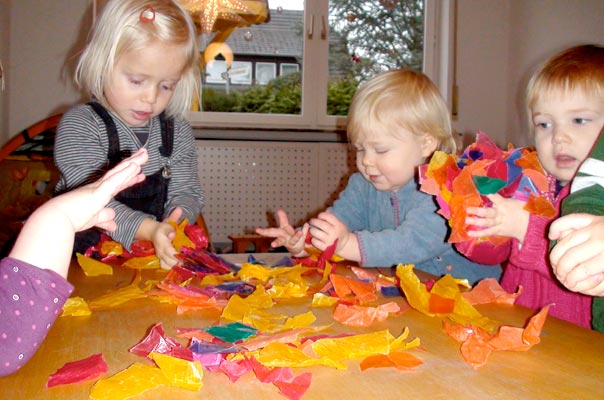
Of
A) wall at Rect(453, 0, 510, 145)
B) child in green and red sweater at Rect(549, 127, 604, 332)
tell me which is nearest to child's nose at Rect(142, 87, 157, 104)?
child in green and red sweater at Rect(549, 127, 604, 332)

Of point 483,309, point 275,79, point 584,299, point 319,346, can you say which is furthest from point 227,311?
point 275,79

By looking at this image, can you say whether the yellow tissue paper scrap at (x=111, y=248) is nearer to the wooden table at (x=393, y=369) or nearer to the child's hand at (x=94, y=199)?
the wooden table at (x=393, y=369)

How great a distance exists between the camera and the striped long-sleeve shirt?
1.64 m

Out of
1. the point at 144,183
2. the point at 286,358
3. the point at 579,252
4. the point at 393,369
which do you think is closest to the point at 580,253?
the point at 579,252

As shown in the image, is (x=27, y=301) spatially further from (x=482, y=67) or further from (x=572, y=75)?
(x=482, y=67)

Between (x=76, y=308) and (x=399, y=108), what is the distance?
108 cm

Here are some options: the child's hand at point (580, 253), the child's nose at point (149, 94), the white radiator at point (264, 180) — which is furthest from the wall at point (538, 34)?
the child's hand at point (580, 253)

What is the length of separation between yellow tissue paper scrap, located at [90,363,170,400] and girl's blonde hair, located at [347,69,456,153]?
3.91ft

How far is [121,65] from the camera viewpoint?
167cm

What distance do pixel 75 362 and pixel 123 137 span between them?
1.26 meters

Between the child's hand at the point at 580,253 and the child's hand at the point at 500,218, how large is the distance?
32cm

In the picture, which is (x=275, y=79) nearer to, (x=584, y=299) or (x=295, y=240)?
(x=295, y=240)

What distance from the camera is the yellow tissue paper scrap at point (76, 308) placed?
35.2 inches

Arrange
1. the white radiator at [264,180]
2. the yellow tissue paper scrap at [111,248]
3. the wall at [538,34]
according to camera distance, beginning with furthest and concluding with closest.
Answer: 1. the white radiator at [264,180]
2. the wall at [538,34]
3. the yellow tissue paper scrap at [111,248]
